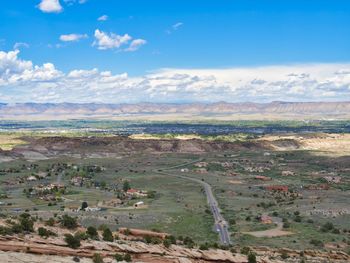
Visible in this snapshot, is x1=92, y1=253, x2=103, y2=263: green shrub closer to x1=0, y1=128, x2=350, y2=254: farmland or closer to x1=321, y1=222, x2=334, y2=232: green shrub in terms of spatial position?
x1=0, y1=128, x2=350, y2=254: farmland

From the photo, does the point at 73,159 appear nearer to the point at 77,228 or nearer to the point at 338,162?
the point at 338,162

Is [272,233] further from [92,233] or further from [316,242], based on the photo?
[92,233]

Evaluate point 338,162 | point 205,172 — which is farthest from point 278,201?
point 338,162

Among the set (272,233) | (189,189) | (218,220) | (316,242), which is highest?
(316,242)

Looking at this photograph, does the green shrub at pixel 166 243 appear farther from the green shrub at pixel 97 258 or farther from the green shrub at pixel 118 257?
the green shrub at pixel 97 258

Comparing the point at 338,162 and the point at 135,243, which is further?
the point at 338,162

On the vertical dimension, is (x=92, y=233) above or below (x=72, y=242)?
below

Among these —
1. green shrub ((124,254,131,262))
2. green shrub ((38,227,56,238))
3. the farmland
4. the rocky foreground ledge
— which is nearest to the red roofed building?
the farmland

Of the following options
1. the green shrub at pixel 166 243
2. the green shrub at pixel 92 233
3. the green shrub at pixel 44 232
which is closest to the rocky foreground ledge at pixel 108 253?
the green shrub at pixel 166 243

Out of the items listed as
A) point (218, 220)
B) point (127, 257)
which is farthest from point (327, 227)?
point (127, 257)
